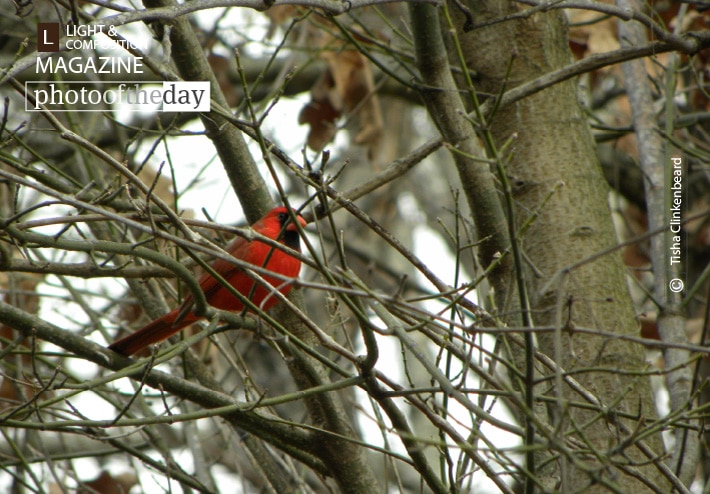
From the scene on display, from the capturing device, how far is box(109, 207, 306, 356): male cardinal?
3605 millimetres

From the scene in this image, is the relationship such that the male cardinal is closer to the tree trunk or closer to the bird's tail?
the bird's tail

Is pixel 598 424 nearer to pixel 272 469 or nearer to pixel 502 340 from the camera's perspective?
pixel 502 340

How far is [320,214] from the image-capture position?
2871 mm

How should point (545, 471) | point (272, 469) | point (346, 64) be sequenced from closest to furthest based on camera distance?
point (545, 471)
point (272, 469)
point (346, 64)

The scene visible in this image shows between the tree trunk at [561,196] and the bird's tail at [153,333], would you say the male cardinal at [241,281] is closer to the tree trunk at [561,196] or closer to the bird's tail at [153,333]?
the bird's tail at [153,333]

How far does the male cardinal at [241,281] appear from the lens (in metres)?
3.61

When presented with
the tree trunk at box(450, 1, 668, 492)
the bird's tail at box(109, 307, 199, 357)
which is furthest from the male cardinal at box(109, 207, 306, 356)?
the tree trunk at box(450, 1, 668, 492)

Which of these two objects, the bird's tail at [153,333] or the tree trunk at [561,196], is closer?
the tree trunk at [561,196]

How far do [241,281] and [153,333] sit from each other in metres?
0.83

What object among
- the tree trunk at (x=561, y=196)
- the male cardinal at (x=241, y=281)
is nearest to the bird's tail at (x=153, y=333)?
the male cardinal at (x=241, y=281)

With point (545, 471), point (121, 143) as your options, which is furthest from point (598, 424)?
point (121, 143)

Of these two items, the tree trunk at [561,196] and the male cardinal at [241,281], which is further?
the male cardinal at [241,281]

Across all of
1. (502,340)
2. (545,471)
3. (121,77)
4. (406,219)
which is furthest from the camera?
(406,219)

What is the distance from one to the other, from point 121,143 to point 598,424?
2929mm
